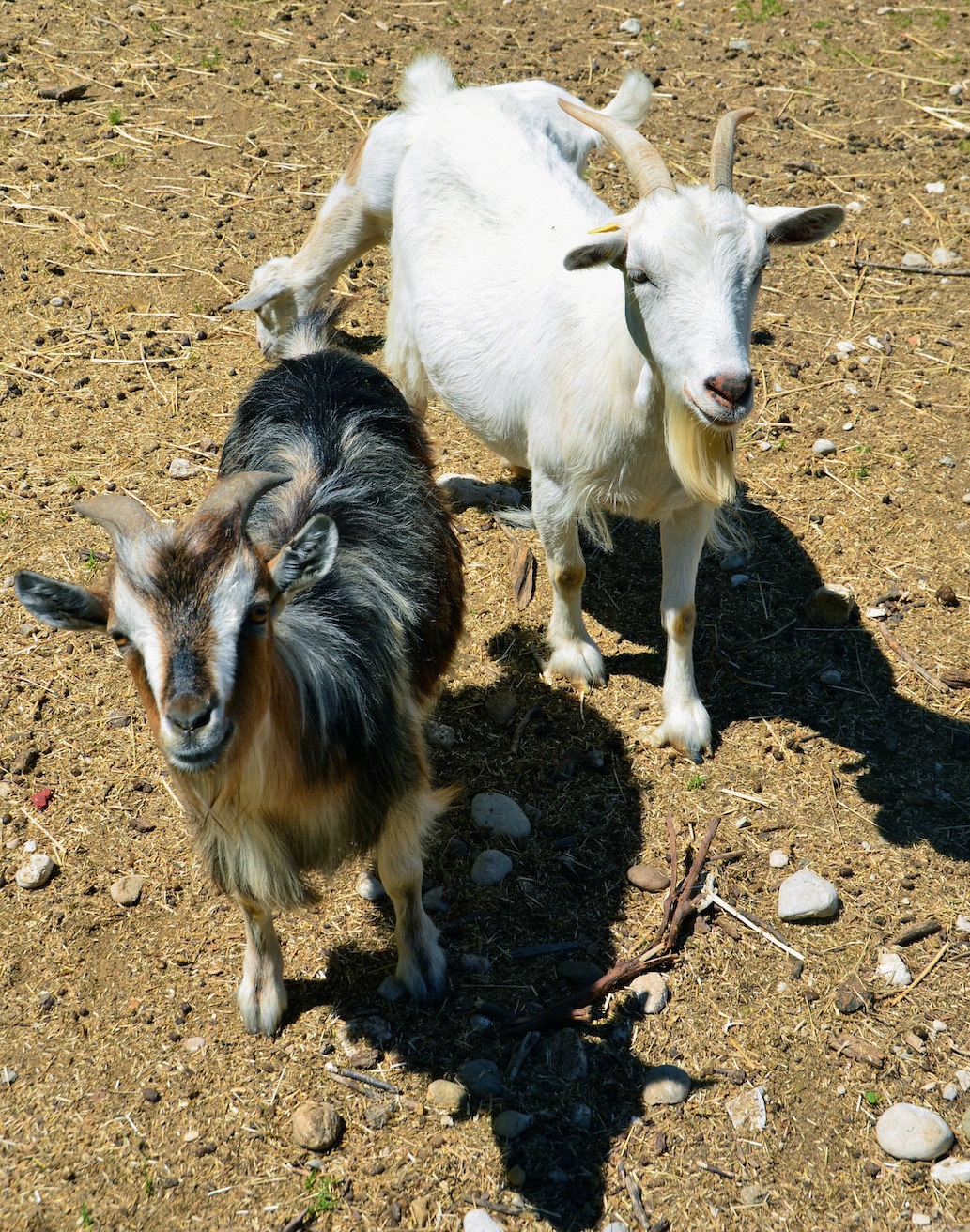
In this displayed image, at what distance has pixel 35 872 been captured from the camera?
4027mm

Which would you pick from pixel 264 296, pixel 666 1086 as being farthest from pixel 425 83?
pixel 666 1086

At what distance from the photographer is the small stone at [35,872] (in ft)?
13.2

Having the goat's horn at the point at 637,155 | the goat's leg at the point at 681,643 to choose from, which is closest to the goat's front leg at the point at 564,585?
the goat's leg at the point at 681,643

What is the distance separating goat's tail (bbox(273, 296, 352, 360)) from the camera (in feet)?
14.7

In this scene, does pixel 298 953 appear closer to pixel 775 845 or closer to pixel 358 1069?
pixel 358 1069

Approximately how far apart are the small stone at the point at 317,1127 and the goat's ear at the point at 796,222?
3.14 meters

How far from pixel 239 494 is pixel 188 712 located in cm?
63

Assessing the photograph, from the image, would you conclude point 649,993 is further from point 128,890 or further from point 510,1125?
point 128,890

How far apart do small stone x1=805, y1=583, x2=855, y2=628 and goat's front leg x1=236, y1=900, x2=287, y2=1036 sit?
2.75 meters

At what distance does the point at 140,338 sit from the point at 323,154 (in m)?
2.14

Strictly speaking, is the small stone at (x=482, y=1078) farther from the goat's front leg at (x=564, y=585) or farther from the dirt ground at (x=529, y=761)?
the goat's front leg at (x=564, y=585)

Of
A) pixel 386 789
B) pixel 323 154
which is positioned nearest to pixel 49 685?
pixel 386 789

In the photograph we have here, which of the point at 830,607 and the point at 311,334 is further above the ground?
the point at 311,334

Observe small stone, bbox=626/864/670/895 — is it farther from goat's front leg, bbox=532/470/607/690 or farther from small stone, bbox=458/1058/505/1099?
goat's front leg, bbox=532/470/607/690
